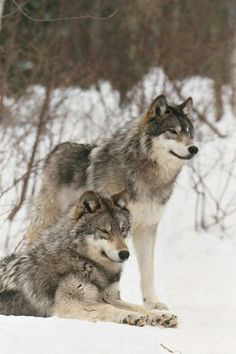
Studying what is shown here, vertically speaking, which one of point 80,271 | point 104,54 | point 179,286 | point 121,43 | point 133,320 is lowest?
point 133,320

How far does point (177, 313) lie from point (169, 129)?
151 cm

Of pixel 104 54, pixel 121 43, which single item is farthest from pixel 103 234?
pixel 121 43

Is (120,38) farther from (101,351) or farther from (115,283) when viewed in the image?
(101,351)

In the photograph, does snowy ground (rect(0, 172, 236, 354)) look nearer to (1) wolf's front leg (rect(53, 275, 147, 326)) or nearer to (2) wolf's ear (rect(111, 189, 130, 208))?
(1) wolf's front leg (rect(53, 275, 147, 326))

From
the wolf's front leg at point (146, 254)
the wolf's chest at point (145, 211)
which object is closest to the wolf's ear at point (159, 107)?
the wolf's chest at point (145, 211)

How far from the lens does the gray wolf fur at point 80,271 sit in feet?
16.1

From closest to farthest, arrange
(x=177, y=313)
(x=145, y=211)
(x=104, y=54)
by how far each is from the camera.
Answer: (x=177, y=313), (x=145, y=211), (x=104, y=54)

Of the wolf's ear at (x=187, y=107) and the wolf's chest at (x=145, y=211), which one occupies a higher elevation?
the wolf's ear at (x=187, y=107)

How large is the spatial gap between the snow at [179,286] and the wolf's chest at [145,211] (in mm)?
769

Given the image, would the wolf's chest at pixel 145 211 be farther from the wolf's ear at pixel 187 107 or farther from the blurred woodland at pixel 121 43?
the blurred woodland at pixel 121 43

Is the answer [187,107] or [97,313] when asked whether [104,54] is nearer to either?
[187,107]

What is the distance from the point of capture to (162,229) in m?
9.60

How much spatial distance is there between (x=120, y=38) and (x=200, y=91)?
2520 millimetres

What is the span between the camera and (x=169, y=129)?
636 centimetres
